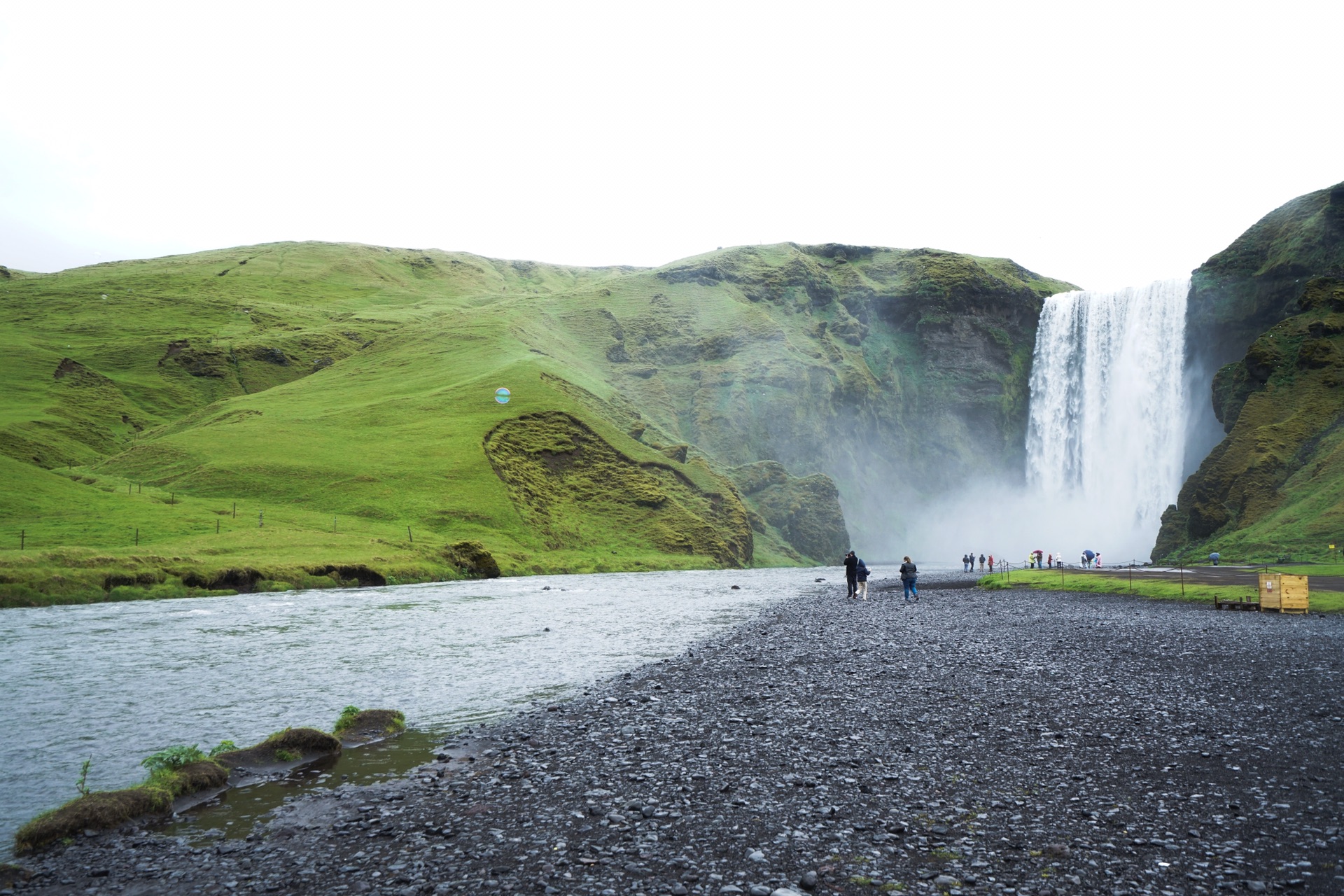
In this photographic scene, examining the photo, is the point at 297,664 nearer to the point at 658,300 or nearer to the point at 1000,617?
the point at 1000,617

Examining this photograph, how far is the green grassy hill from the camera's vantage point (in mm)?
65688

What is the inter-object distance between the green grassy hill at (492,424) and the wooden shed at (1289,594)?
54434 millimetres

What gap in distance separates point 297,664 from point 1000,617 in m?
29.2

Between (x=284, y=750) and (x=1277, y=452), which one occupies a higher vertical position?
(x=1277, y=452)

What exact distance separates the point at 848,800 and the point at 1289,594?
3300cm

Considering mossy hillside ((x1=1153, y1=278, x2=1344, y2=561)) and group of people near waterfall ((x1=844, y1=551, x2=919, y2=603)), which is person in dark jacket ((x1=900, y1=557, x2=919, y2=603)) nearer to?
group of people near waterfall ((x1=844, y1=551, x2=919, y2=603))

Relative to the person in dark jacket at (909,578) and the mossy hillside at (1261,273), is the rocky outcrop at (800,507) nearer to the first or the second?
the mossy hillside at (1261,273)

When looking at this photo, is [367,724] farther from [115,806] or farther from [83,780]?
[115,806]

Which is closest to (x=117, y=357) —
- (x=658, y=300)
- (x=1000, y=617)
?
(x=658, y=300)

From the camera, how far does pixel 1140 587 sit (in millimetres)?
46438

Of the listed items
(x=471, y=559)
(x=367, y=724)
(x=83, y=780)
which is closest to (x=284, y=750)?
(x=367, y=724)

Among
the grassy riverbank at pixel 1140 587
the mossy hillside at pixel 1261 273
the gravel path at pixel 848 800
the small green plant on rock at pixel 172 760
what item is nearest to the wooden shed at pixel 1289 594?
the grassy riverbank at pixel 1140 587

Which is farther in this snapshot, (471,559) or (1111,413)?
(1111,413)

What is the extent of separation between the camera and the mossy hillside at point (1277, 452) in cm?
6745
